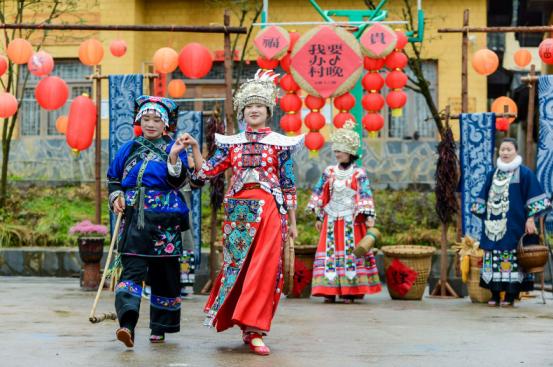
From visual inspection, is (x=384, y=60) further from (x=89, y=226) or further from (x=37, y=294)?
(x=37, y=294)

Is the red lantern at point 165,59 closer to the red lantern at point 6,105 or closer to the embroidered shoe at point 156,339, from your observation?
the red lantern at point 6,105

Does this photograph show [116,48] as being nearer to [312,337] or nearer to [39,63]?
[39,63]

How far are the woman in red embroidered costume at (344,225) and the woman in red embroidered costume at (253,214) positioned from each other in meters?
3.71

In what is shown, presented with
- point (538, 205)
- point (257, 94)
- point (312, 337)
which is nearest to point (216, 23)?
point (538, 205)

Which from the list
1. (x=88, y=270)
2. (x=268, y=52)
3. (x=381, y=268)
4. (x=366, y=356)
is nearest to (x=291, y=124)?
(x=268, y=52)

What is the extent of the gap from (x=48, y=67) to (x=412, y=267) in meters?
5.57

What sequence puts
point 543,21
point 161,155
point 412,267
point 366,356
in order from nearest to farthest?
point 366,356
point 161,155
point 412,267
point 543,21

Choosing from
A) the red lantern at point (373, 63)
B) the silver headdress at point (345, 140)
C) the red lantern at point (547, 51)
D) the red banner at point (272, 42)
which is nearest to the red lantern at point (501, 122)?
the red lantern at point (547, 51)

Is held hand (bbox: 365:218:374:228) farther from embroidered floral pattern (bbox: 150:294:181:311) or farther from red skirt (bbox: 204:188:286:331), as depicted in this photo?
embroidered floral pattern (bbox: 150:294:181:311)

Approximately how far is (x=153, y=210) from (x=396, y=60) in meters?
7.31

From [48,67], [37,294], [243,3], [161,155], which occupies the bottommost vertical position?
[37,294]

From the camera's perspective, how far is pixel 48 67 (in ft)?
44.9

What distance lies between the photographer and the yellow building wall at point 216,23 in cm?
2025

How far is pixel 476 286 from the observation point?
1159 cm
